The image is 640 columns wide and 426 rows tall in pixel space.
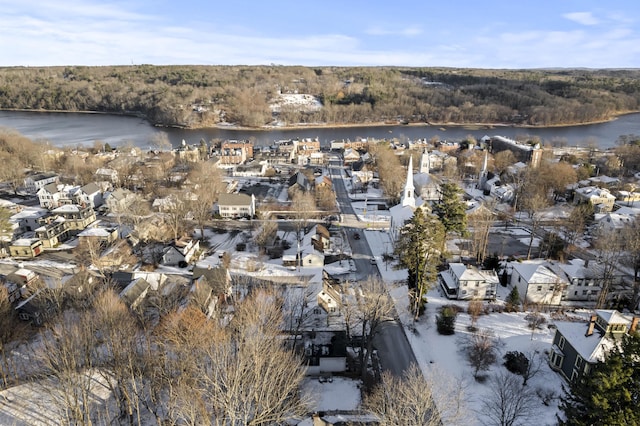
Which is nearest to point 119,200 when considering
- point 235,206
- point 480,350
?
point 235,206

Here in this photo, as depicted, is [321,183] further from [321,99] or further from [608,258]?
[321,99]

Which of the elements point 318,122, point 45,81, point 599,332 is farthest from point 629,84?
point 45,81

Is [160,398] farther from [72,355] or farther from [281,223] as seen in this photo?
[281,223]

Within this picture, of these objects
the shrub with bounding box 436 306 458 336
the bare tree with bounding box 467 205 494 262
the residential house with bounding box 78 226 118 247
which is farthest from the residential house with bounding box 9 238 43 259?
the bare tree with bounding box 467 205 494 262

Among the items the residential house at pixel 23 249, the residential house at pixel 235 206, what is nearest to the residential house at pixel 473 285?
the residential house at pixel 235 206

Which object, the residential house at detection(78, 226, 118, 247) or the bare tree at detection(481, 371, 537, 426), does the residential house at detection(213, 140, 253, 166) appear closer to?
the residential house at detection(78, 226, 118, 247)

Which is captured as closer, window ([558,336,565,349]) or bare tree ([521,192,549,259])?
window ([558,336,565,349])
